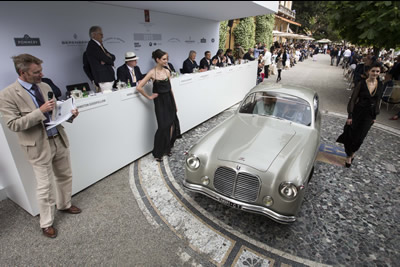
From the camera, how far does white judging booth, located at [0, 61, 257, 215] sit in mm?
2932

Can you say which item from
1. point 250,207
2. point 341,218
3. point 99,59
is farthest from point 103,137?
point 341,218

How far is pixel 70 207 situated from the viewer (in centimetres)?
324

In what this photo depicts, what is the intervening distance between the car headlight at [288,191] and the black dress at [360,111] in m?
2.44

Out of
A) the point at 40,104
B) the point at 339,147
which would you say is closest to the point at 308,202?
the point at 339,147

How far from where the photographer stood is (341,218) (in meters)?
3.29

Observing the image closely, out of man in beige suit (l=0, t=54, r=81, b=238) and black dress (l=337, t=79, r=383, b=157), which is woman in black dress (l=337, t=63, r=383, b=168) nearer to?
black dress (l=337, t=79, r=383, b=157)

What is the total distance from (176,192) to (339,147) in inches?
171

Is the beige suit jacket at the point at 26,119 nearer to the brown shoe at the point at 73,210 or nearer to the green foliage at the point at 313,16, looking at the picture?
the brown shoe at the point at 73,210

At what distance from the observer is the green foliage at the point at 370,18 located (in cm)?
66

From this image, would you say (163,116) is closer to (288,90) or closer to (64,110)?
(64,110)

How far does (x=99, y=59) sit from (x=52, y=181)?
2913 mm

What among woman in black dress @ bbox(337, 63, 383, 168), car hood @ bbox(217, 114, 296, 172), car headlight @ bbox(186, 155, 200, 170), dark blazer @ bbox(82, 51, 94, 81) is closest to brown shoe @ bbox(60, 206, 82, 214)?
car headlight @ bbox(186, 155, 200, 170)

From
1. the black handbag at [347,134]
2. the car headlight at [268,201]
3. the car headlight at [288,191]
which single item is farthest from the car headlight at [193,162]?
the black handbag at [347,134]

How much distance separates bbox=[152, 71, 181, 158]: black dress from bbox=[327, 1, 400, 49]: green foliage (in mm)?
3714
